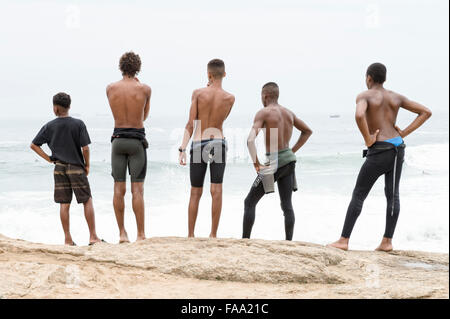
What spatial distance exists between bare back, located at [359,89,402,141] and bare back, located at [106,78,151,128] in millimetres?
2309

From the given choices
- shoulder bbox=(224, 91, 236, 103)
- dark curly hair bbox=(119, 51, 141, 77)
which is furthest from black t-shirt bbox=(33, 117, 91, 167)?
shoulder bbox=(224, 91, 236, 103)

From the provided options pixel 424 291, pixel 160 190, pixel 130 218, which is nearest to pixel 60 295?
pixel 424 291

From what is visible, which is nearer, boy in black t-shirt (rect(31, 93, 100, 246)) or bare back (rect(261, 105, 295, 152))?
bare back (rect(261, 105, 295, 152))

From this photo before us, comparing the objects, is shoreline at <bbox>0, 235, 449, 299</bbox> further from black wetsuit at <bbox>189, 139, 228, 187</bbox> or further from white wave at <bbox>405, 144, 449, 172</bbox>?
white wave at <bbox>405, 144, 449, 172</bbox>

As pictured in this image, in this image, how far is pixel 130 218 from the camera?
14297 millimetres

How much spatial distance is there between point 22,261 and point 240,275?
2.00m

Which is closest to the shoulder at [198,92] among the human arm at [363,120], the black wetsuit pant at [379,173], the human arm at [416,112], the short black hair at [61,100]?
the short black hair at [61,100]

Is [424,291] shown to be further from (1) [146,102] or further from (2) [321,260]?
(1) [146,102]

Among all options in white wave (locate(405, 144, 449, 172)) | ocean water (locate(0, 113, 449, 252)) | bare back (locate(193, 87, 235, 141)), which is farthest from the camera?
white wave (locate(405, 144, 449, 172))

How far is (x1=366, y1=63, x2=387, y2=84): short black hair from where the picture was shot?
6.27 metres

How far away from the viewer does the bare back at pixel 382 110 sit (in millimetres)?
6242

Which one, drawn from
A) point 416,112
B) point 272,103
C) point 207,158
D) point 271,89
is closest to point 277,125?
point 272,103

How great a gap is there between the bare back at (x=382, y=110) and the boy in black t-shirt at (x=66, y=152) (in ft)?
9.99

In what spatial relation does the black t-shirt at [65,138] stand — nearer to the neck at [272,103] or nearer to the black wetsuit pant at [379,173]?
the neck at [272,103]
